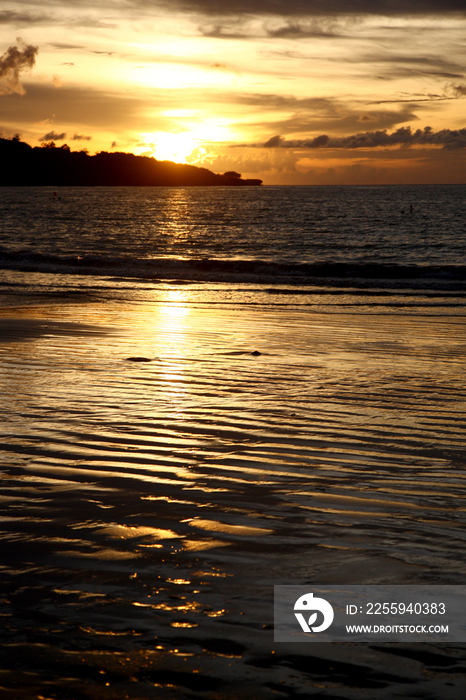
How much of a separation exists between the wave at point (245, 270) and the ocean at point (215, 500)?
13987 millimetres

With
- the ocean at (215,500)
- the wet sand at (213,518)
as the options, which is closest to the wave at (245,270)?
the ocean at (215,500)

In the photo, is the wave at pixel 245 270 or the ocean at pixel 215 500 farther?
the wave at pixel 245 270

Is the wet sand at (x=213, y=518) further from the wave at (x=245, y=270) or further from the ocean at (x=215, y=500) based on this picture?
the wave at (x=245, y=270)

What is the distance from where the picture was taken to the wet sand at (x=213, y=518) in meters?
2.71

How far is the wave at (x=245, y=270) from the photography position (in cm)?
2661

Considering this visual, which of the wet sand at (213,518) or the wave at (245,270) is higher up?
the wave at (245,270)

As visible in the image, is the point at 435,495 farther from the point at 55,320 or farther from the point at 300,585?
the point at 55,320

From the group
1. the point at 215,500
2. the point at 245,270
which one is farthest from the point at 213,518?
the point at 245,270

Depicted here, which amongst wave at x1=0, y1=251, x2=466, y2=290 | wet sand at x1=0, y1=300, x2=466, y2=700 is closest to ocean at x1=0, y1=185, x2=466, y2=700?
wet sand at x1=0, y1=300, x2=466, y2=700

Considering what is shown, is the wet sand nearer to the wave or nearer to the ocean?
the ocean

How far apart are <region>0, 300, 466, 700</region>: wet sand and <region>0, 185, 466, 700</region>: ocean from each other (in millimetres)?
14

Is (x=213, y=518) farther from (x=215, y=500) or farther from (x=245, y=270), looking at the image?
(x=245, y=270)

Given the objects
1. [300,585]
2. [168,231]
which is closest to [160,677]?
[300,585]

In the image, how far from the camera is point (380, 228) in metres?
62.6
